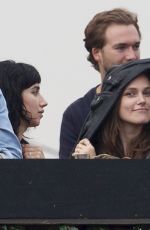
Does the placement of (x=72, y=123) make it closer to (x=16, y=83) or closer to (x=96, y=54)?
(x=16, y=83)

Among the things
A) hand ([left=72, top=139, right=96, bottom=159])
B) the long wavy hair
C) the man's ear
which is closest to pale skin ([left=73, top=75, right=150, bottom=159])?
hand ([left=72, top=139, right=96, bottom=159])

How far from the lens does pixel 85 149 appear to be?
16.3 feet

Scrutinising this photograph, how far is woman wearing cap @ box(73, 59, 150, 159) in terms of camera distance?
5094 millimetres

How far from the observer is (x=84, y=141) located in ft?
16.6

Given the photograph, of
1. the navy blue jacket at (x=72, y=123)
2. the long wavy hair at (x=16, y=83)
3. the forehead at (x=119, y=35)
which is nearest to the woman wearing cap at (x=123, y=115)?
the navy blue jacket at (x=72, y=123)

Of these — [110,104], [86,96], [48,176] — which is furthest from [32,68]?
[48,176]

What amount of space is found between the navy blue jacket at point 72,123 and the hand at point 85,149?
390mm

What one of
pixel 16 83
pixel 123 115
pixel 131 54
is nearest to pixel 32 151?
pixel 16 83

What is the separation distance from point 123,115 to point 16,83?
2.96 ft

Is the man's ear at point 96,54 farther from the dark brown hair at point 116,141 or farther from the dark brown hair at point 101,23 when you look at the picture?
the dark brown hair at point 116,141

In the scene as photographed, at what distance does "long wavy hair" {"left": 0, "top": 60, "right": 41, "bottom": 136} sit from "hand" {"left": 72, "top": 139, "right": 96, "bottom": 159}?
0.76 m

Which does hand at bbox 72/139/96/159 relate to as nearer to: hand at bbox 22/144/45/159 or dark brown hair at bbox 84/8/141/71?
hand at bbox 22/144/45/159

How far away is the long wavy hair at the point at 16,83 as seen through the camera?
5754 millimetres

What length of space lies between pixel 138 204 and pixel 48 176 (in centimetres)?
37
